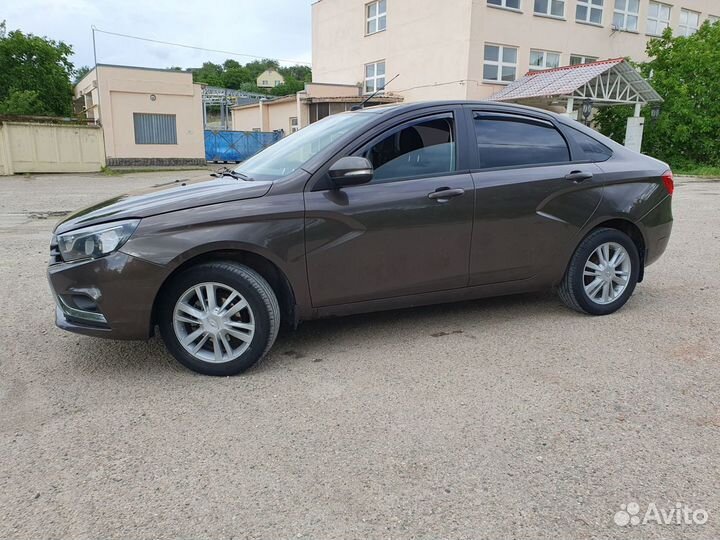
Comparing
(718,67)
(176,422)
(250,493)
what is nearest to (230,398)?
(176,422)

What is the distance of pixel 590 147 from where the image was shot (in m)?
4.63

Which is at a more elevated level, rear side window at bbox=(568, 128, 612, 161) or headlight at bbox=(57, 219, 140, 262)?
rear side window at bbox=(568, 128, 612, 161)

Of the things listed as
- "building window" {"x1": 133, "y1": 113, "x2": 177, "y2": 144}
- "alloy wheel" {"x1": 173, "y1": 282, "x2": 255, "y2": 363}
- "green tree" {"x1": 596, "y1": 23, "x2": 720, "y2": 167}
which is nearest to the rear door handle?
"alloy wheel" {"x1": 173, "y1": 282, "x2": 255, "y2": 363}

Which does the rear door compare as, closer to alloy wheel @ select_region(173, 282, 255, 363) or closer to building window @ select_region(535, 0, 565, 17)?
alloy wheel @ select_region(173, 282, 255, 363)

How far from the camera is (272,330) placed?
357 cm

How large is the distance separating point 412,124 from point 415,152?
0.20 metres

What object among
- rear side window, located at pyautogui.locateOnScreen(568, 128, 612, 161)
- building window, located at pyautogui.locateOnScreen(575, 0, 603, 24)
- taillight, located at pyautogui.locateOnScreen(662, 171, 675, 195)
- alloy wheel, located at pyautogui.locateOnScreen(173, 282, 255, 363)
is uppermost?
building window, located at pyautogui.locateOnScreen(575, 0, 603, 24)

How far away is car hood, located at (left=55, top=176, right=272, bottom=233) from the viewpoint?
3.42 meters

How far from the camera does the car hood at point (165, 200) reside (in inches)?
135

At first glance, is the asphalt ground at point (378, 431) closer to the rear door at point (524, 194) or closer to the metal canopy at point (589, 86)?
the rear door at point (524, 194)

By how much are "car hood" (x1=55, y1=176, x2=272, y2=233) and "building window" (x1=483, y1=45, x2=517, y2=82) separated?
2393 centimetres

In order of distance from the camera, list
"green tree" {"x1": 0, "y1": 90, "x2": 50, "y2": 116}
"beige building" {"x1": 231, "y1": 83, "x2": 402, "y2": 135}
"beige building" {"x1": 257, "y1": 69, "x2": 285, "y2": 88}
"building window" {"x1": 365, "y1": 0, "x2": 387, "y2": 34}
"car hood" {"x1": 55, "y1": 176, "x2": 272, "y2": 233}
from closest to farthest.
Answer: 1. "car hood" {"x1": 55, "y1": 176, "x2": 272, "y2": 233}
2. "beige building" {"x1": 231, "y1": 83, "x2": 402, "y2": 135}
3. "building window" {"x1": 365, "y1": 0, "x2": 387, "y2": 34}
4. "green tree" {"x1": 0, "y1": 90, "x2": 50, "y2": 116}
5. "beige building" {"x1": 257, "y1": 69, "x2": 285, "y2": 88}

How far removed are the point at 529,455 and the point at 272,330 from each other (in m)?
1.70

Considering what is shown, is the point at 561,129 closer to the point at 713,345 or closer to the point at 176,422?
the point at 713,345
